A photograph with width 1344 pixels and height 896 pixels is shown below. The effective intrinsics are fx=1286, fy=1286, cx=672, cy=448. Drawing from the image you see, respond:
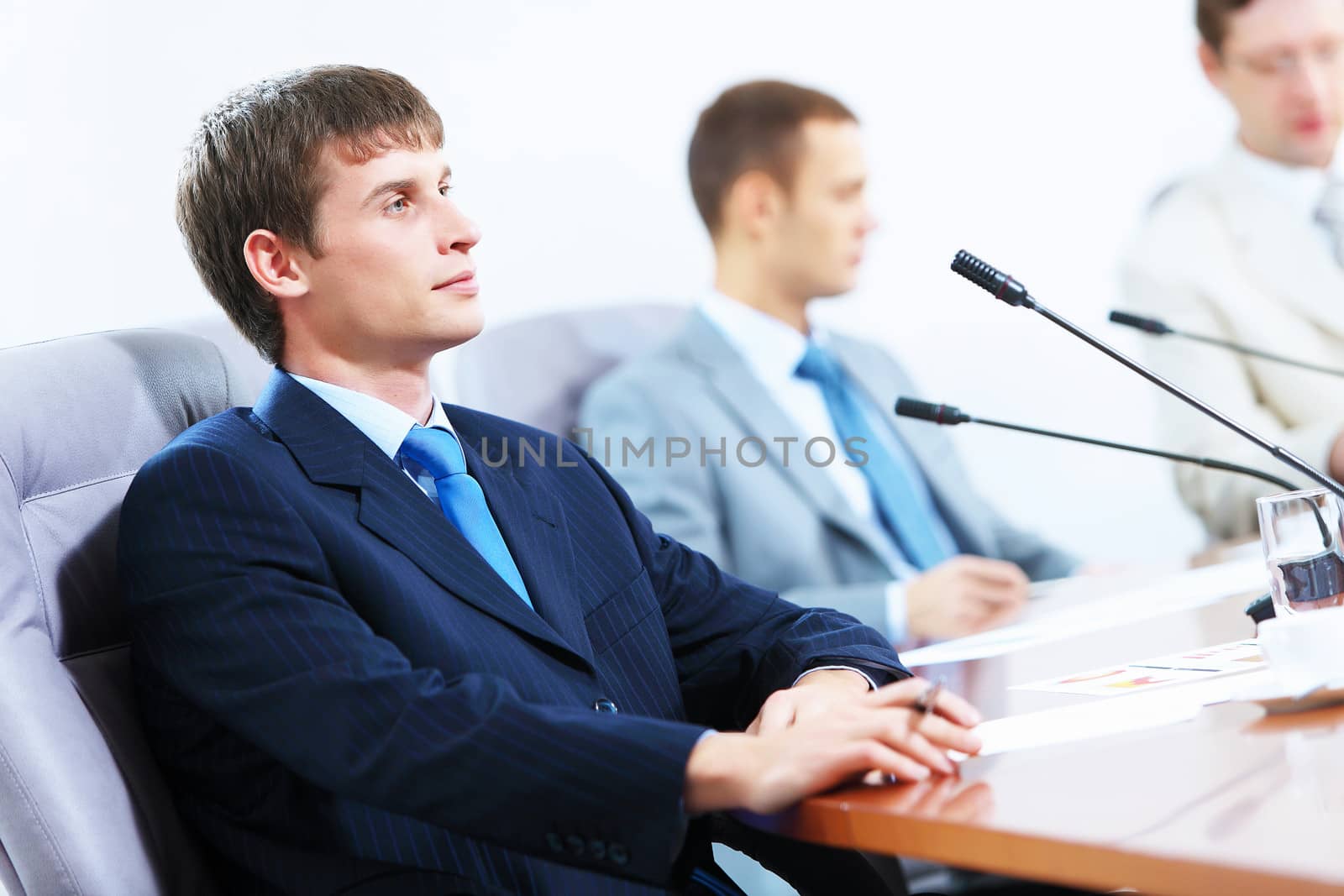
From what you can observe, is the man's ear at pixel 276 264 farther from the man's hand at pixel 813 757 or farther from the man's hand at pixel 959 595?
the man's hand at pixel 959 595

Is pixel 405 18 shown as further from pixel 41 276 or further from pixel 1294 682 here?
pixel 1294 682

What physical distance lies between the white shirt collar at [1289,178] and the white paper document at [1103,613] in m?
1.76

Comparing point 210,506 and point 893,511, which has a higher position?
point 210,506

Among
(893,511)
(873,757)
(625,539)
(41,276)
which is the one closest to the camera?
(873,757)

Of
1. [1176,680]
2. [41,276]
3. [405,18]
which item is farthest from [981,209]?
[1176,680]

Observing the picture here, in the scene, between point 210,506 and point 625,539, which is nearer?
→ point 210,506

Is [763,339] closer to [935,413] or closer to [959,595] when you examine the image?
[959,595]

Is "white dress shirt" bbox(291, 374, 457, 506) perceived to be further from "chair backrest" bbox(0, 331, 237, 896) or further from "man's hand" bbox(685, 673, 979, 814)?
"man's hand" bbox(685, 673, 979, 814)

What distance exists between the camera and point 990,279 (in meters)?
1.27

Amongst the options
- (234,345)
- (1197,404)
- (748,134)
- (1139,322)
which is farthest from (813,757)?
(748,134)

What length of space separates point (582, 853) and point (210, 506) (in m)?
0.44

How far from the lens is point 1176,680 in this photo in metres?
1.16

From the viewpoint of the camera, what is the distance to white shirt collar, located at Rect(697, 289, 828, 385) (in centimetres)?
289

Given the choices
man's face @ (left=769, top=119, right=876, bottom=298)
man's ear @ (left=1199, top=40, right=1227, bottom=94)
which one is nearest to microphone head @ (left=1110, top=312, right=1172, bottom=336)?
man's face @ (left=769, top=119, right=876, bottom=298)
